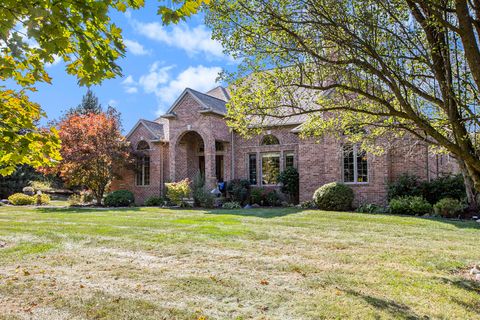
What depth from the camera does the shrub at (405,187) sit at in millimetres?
15938

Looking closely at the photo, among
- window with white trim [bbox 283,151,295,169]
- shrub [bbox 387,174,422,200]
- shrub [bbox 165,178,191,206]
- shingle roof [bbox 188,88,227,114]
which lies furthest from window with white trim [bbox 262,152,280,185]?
shrub [bbox 387,174,422,200]

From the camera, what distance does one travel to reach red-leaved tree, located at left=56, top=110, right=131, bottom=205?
69.3 ft

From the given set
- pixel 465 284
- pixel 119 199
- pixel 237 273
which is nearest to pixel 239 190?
pixel 119 199

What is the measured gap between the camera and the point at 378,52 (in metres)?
6.22

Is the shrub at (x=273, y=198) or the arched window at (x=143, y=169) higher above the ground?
the arched window at (x=143, y=169)

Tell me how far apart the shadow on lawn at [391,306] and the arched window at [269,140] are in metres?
16.1

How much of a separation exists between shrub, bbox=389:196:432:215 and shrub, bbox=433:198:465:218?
55 centimetres

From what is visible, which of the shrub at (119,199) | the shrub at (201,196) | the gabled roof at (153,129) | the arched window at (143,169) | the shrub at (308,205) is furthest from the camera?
the arched window at (143,169)

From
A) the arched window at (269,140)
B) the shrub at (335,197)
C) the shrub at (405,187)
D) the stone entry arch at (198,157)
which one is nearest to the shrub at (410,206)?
the shrub at (405,187)

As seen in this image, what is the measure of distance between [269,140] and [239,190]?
10.5ft

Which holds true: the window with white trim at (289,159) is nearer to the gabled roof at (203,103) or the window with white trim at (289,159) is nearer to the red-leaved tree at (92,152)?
the gabled roof at (203,103)

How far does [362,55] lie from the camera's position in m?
6.34

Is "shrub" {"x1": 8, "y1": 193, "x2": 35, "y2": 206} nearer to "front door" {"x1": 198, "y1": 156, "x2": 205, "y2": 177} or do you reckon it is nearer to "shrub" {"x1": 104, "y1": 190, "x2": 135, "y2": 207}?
"shrub" {"x1": 104, "y1": 190, "x2": 135, "y2": 207}

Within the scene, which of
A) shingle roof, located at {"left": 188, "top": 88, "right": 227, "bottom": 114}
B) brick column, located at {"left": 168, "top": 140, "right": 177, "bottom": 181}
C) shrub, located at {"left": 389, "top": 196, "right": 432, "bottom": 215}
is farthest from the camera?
brick column, located at {"left": 168, "top": 140, "right": 177, "bottom": 181}
